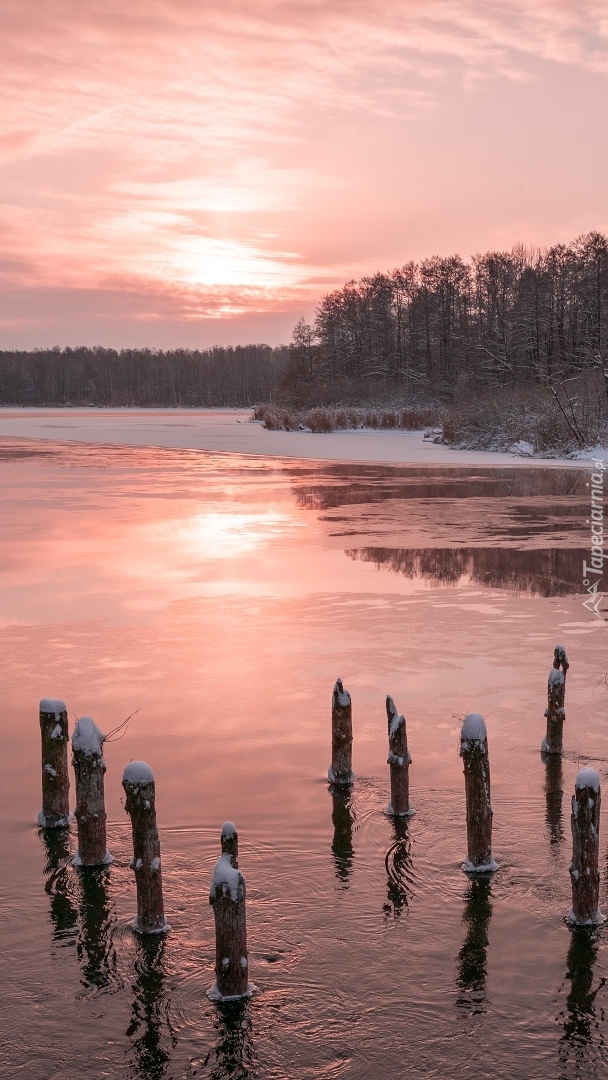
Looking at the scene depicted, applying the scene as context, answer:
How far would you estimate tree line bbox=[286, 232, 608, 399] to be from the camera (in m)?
85.8

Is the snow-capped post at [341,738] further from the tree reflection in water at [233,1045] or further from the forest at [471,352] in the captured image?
the forest at [471,352]

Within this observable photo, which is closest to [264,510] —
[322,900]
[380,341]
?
[322,900]

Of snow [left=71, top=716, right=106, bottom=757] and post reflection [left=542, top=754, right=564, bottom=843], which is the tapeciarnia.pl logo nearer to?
post reflection [left=542, top=754, right=564, bottom=843]

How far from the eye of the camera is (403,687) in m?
11.6

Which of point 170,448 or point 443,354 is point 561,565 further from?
point 443,354

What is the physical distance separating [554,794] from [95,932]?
4.21m

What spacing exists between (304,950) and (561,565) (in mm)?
13847

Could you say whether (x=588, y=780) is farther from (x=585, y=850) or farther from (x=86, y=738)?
(x=86, y=738)

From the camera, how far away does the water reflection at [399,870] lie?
23.2ft

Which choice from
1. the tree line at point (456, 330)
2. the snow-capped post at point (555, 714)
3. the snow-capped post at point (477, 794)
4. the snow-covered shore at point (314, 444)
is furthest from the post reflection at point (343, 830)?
the tree line at point (456, 330)

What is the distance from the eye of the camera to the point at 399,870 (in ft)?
24.7

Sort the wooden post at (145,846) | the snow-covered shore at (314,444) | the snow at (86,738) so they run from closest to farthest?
the wooden post at (145,846), the snow at (86,738), the snow-covered shore at (314,444)

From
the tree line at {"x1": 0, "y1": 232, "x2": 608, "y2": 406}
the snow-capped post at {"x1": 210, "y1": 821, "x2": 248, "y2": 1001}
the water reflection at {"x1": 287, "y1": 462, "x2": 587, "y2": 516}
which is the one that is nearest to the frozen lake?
the snow-capped post at {"x1": 210, "y1": 821, "x2": 248, "y2": 1001}

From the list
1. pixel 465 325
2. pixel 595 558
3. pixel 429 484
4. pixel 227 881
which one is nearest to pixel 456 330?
pixel 465 325
